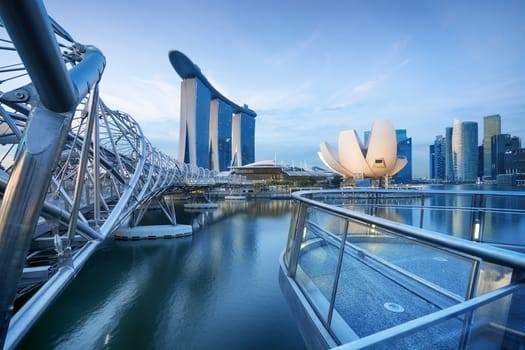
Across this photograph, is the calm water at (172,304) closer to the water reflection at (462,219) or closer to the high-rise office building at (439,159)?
the water reflection at (462,219)

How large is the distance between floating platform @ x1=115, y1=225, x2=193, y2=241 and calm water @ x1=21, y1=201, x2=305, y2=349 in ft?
6.00

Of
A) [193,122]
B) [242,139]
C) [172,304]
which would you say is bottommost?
[172,304]

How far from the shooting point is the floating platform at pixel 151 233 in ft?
58.3

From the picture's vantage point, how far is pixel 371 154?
2064 inches

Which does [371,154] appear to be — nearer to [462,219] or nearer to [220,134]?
[462,219]

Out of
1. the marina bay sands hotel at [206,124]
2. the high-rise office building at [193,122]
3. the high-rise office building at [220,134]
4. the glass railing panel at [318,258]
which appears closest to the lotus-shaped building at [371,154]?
the high-rise office building at [193,122]

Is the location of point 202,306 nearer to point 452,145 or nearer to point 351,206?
point 351,206

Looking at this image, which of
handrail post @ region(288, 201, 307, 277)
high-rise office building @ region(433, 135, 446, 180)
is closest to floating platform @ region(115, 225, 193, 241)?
handrail post @ region(288, 201, 307, 277)

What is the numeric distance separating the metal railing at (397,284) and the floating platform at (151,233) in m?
16.1

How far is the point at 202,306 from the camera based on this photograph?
8.97 metres

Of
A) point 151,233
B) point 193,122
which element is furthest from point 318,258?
point 193,122

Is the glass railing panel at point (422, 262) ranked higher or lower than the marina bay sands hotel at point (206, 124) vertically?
lower

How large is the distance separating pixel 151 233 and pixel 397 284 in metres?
17.6

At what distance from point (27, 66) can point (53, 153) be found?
0.89 m
